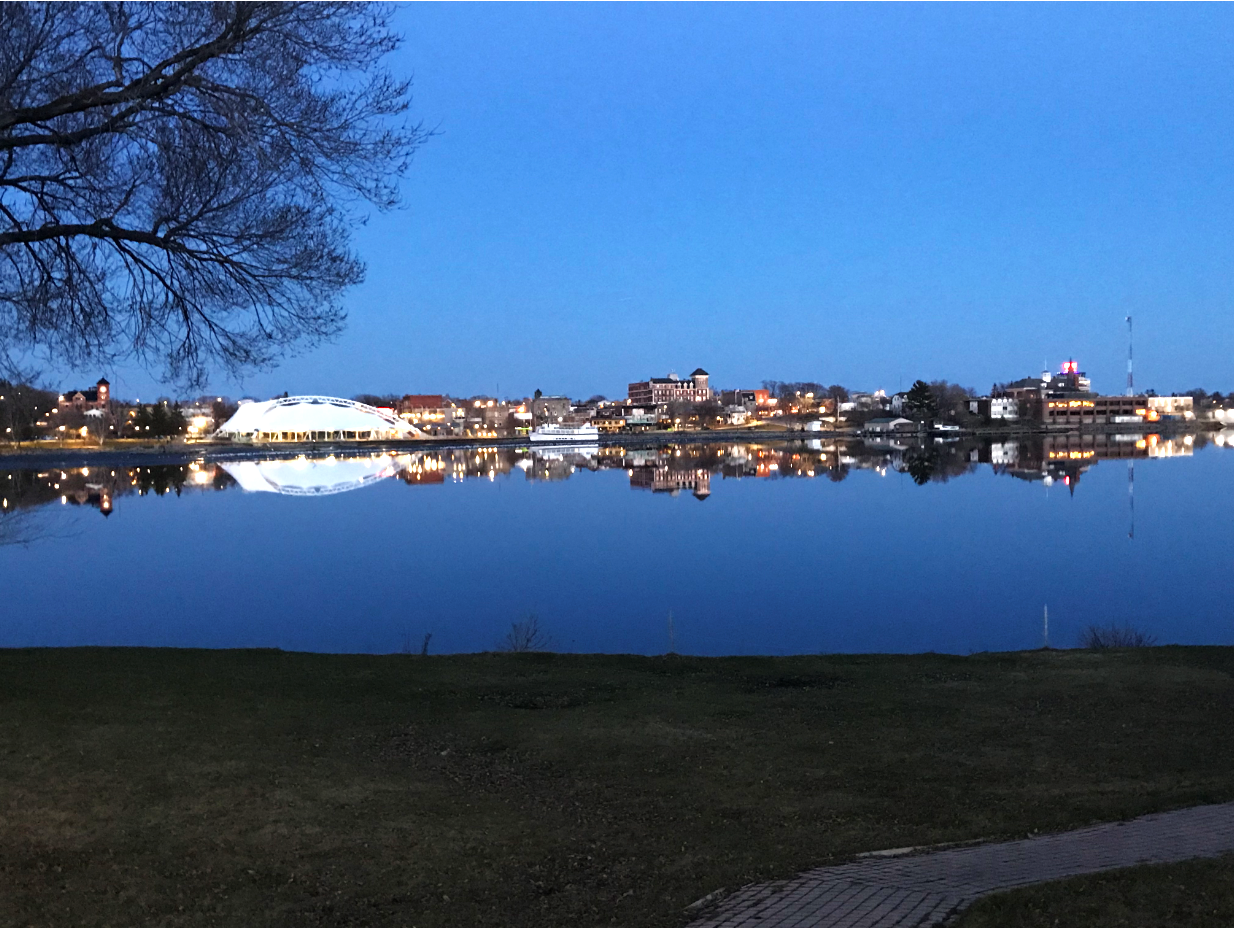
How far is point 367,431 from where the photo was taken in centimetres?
15238

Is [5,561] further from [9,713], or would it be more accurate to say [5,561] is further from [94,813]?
[94,813]

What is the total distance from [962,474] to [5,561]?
45.8 meters

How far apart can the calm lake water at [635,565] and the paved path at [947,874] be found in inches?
375

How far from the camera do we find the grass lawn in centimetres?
497

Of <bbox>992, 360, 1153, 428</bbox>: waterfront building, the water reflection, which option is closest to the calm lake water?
the water reflection

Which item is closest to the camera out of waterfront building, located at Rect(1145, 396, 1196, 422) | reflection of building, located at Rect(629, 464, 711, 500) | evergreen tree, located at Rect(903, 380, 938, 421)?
reflection of building, located at Rect(629, 464, 711, 500)

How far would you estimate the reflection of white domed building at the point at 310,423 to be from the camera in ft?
476

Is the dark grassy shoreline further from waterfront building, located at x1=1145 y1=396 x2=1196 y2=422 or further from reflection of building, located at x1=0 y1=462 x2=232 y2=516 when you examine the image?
waterfront building, located at x1=1145 y1=396 x2=1196 y2=422

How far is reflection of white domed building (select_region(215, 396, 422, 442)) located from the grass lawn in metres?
139

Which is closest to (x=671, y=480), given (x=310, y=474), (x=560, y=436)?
(x=310, y=474)

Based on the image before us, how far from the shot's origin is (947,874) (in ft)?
16.0

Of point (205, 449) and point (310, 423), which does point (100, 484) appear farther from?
point (310, 423)

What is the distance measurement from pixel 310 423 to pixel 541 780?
14879 centimetres

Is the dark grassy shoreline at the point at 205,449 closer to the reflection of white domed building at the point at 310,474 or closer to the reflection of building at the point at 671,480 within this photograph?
the reflection of white domed building at the point at 310,474
